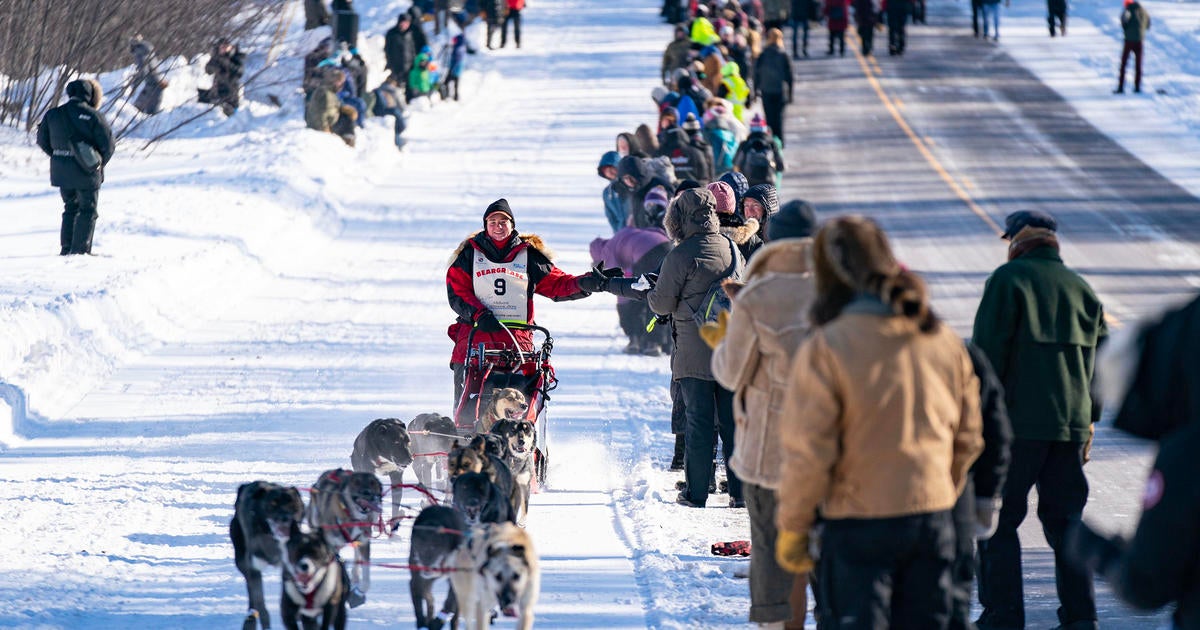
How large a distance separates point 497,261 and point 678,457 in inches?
79.1

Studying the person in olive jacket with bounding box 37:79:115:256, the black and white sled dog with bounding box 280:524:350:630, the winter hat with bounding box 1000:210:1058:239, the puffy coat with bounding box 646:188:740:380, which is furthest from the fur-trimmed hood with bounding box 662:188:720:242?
the person in olive jacket with bounding box 37:79:115:256

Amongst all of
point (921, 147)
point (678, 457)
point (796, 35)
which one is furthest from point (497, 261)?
point (796, 35)

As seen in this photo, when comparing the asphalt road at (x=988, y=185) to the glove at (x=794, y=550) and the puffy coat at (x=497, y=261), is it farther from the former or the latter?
the puffy coat at (x=497, y=261)

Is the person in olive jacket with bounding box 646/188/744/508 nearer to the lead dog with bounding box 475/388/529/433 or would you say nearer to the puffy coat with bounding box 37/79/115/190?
the lead dog with bounding box 475/388/529/433

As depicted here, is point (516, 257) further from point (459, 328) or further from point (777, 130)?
point (777, 130)

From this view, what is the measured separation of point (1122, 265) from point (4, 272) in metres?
13.1

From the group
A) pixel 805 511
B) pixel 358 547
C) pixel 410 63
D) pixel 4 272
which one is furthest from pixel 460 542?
pixel 410 63

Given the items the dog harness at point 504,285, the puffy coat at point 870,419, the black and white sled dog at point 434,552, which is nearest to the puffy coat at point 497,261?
the dog harness at point 504,285

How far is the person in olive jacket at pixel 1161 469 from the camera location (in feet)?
13.1

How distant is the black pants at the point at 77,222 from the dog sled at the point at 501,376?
798cm

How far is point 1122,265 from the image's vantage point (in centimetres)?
1841

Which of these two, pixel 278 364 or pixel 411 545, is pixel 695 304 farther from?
pixel 278 364

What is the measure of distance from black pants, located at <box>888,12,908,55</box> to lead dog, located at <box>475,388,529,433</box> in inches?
1220

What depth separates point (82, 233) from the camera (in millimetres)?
15781
